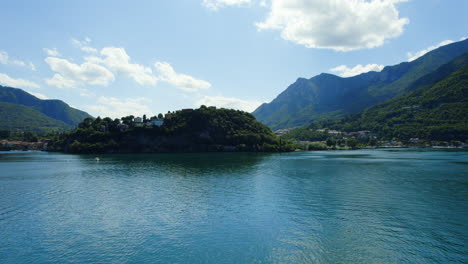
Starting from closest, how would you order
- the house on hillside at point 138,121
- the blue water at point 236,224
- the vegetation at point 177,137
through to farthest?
the blue water at point 236,224, the vegetation at point 177,137, the house on hillside at point 138,121

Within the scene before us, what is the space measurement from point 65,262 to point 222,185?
30.3m

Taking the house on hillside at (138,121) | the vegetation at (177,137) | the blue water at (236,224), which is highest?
the house on hillside at (138,121)

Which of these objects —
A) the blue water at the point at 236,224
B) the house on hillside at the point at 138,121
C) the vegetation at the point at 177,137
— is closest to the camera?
the blue water at the point at 236,224

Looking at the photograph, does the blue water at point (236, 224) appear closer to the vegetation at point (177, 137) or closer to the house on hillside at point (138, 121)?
the vegetation at point (177, 137)

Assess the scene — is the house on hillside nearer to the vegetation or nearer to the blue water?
the vegetation

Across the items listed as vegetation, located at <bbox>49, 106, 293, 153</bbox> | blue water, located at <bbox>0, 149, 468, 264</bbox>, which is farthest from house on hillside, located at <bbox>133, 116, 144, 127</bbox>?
blue water, located at <bbox>0, 149, 468, 264</bbox>

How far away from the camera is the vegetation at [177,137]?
524 feet

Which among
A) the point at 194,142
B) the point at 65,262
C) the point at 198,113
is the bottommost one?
the point at 65,262

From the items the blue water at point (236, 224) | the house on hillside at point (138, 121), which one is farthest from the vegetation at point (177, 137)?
the blue water at point (236, 224)

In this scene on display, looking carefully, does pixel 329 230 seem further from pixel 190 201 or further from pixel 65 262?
pixel 65 262

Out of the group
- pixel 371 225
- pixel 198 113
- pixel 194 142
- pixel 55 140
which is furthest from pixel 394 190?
pixel 55 140

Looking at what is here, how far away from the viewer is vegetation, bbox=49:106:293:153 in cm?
15962

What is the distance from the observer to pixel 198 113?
17775 cm

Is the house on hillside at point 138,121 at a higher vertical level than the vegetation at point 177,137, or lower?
higher
